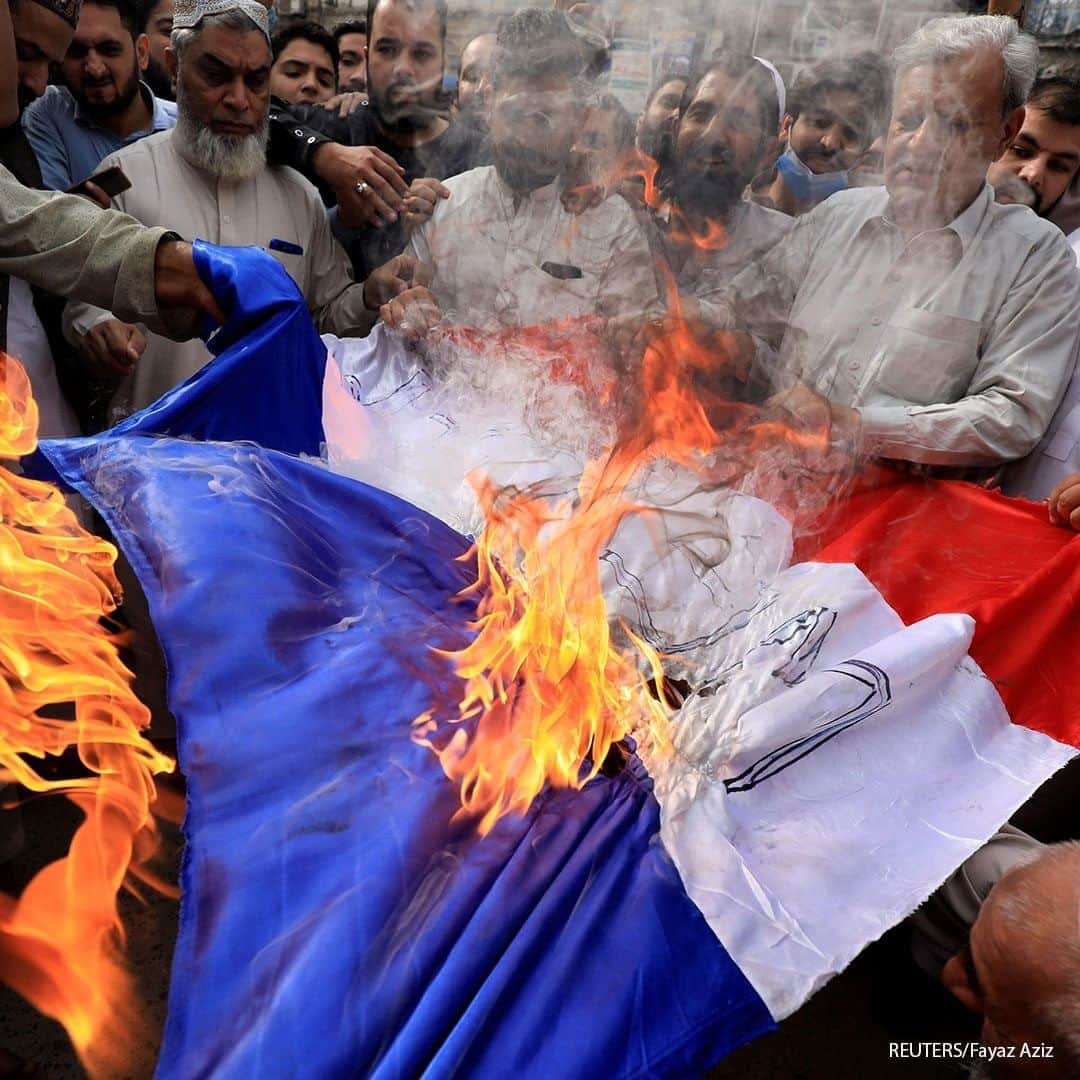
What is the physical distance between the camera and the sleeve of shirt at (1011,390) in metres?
2.90

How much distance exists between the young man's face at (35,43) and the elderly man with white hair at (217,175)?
56 centimetres

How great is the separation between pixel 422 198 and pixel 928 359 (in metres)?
2.05

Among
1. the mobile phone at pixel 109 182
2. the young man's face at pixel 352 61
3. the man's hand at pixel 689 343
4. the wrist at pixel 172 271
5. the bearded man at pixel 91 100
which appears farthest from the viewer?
the young man's face at pixel 352 61

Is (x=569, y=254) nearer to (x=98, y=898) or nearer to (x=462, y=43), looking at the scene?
(x=462, y=43)

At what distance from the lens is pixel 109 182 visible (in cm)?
346

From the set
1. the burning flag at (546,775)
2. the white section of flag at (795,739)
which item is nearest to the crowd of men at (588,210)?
the burning flag at (546,775)

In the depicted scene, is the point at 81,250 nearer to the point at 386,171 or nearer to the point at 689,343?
the point at 386,171

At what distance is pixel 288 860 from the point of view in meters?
1.55

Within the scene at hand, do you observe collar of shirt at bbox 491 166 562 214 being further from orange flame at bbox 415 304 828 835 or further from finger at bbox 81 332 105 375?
finger at bbox 81 332 105 375

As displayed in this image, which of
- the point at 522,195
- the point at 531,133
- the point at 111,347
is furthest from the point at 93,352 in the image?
the point at 531,133

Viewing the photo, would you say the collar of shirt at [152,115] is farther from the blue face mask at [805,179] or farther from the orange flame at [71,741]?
the blue face mask at [805,179]

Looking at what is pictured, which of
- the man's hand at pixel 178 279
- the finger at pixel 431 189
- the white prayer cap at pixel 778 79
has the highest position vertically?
the white prayer cap at pixel 778 79

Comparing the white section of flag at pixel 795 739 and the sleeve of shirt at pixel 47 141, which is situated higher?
the sleeve of shirt at pixel 47 141

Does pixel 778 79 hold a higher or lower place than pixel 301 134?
higher
